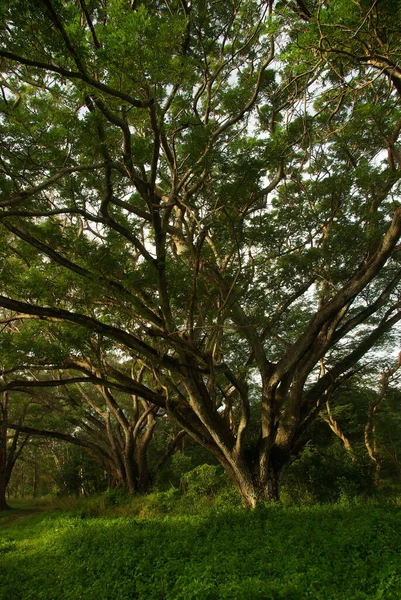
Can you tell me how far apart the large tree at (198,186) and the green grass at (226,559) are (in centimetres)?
202

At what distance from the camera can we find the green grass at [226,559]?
3578 mm

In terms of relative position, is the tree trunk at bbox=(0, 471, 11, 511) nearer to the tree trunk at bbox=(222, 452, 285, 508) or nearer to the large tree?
the large tree

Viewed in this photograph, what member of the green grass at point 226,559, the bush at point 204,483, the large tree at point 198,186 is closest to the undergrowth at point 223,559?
the green grass at point 226,559

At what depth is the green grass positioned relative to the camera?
11.7 ft

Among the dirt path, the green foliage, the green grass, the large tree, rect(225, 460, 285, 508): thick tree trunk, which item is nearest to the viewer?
the green grass

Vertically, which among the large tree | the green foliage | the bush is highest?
the large tree

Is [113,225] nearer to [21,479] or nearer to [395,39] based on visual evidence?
[395,39]

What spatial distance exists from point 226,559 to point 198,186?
213 inches

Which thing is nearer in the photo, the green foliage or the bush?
the green foliage

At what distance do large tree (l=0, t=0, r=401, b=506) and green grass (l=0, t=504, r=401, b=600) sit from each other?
6.64 feet

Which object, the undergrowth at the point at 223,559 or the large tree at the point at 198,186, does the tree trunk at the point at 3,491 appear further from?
the large tree at the point at 198,186

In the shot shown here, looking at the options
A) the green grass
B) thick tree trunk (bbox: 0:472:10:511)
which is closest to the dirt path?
thick tree trunk (bbox: 0:472:10:511)

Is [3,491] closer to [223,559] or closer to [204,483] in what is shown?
[204,483]

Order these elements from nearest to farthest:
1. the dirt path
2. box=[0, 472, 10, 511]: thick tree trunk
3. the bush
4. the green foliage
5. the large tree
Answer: the large tree
the green foliage
the bush
the dirt path
box=[0, 472, 10, 511]: thick tree trunk
